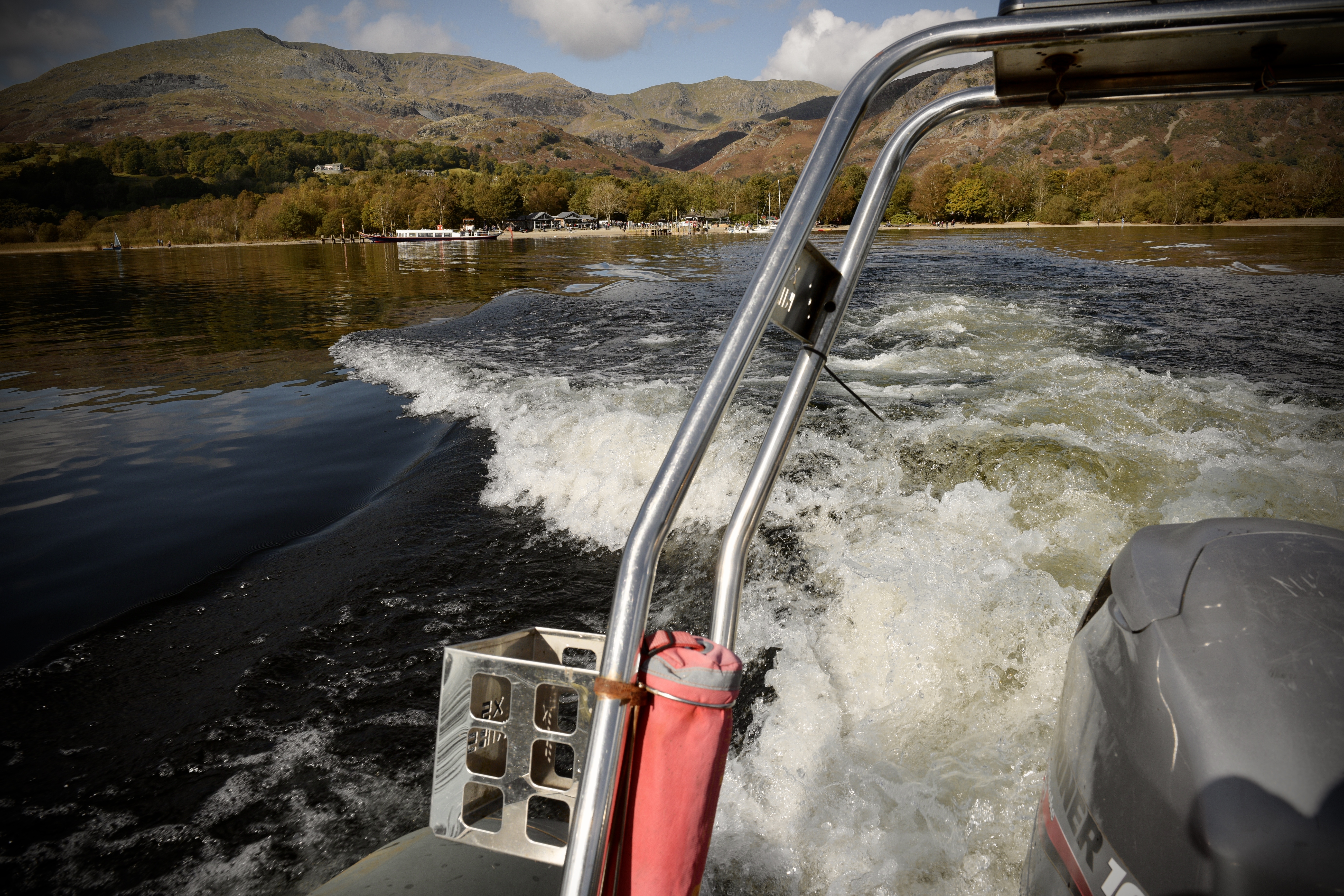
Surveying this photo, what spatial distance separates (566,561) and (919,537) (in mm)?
2345

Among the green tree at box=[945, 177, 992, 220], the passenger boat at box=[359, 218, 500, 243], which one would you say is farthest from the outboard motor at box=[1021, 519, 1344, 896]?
the green tree at box=[945, 177, 992, 220]

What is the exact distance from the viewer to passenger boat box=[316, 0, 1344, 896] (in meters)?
0.97

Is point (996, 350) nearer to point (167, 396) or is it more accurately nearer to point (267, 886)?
point (267, 886)

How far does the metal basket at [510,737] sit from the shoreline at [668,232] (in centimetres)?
6799

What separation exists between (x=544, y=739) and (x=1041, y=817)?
1.00 m

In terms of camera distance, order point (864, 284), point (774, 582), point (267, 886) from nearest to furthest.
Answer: point (267, 886) → point (774, 582) → point (864, 284)

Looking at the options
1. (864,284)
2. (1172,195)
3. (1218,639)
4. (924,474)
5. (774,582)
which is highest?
(1172,195)

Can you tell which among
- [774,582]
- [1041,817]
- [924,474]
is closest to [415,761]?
[774,582]

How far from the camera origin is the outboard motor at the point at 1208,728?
3.01 ft

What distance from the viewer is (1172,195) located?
208ft

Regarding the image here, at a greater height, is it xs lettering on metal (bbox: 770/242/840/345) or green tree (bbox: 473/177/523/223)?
green tree (bbox: 473/177/523/223)

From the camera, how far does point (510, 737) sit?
3.85 ft

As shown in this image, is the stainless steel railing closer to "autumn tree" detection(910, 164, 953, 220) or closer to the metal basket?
the metal basket

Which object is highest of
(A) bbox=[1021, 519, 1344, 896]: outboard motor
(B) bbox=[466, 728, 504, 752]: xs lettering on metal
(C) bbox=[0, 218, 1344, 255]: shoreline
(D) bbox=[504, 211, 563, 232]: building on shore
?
Result: (D) bbox=[504, 211, 563, 232]: building on shore
